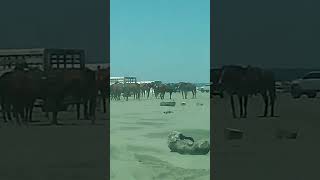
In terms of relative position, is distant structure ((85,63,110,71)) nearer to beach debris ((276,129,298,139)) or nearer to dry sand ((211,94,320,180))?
dry sand ((211,94,320,180))

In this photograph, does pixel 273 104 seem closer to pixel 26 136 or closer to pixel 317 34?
pixel 317 34

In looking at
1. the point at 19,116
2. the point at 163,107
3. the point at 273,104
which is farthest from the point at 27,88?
the point at 273,104

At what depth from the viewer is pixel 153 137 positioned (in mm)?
3807

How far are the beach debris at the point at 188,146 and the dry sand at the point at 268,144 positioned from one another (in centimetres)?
11

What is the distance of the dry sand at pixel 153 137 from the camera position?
9.82 feet

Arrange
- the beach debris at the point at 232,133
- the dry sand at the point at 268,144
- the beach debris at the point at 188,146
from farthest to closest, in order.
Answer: the beach debris at the point at 232,133 < the beach debris at the point at 188,146 < the dry sand at the point at 268,144

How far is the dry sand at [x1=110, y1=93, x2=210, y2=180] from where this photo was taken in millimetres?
2992

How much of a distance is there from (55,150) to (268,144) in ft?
5.47

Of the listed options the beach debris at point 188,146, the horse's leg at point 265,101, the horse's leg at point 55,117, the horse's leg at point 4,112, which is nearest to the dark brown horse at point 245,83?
the horse's leg at point 265,101

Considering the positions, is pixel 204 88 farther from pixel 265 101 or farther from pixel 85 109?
pixel 85 109

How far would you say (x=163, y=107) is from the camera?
5.16 metres

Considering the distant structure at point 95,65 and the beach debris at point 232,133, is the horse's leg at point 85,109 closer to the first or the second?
the distant structure at point 95,65

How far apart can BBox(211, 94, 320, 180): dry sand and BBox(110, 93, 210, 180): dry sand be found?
0.13 meters

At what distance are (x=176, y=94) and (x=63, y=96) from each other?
1.18 m
